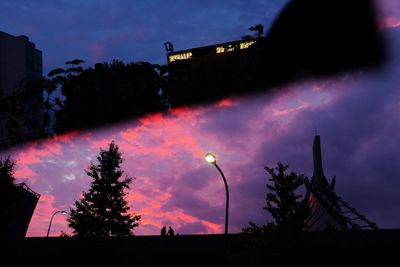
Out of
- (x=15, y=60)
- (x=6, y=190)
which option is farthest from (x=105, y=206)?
(x=15, y=60)

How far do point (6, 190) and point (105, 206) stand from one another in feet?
23.6

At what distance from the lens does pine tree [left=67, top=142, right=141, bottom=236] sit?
31.8 metres

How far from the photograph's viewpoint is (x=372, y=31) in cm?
557

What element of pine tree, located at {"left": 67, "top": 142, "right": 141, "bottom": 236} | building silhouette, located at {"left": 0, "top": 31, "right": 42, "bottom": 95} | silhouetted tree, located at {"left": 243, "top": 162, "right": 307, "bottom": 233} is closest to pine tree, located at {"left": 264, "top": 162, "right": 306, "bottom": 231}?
silhouetted tree, located at {"left": 243, "top": 162, "right": 307, "bottom": 233}

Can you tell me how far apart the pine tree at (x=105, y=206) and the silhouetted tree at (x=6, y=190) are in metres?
4.51

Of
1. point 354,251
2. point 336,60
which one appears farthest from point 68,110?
point 354,251

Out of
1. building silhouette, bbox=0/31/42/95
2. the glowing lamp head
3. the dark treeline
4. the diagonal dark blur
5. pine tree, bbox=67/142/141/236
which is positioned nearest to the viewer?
the diagonal dark blur

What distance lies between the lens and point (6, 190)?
1344 inches

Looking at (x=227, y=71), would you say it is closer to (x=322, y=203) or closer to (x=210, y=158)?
(x=210, y=158)

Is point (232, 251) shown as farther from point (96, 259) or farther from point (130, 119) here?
point (130, 119)

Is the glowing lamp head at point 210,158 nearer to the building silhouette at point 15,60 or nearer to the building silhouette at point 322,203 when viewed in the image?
the building silhouette at point 322,203

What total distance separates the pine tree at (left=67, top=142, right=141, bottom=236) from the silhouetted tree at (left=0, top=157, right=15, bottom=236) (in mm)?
4510

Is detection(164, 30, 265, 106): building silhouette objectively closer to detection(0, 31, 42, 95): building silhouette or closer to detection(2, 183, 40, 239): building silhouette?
detection(2, 183, 40, 239): building silhouette

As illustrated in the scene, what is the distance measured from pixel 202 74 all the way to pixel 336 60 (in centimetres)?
205
